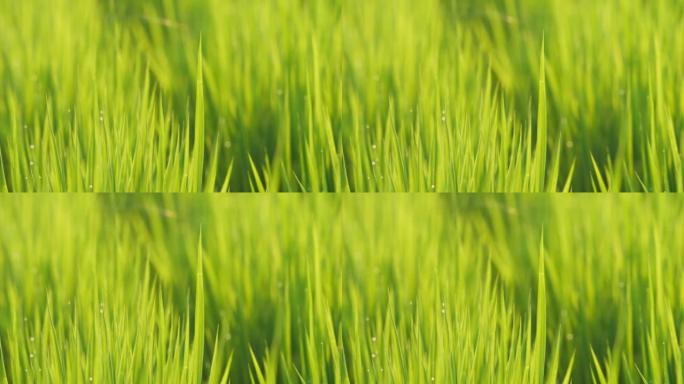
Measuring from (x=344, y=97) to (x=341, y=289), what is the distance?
0.68 feet

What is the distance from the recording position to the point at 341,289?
1.17 metres

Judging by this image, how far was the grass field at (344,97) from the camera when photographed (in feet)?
3.88

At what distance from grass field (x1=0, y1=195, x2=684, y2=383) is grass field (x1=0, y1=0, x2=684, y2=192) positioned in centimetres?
3

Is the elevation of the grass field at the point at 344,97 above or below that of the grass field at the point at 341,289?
above

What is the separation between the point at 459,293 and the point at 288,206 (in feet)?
0.67

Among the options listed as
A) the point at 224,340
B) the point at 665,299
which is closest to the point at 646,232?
the point at 665,299

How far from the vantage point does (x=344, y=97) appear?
1.19m

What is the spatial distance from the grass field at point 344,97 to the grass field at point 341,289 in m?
0.03

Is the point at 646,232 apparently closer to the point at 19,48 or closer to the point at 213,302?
the point at 213,302

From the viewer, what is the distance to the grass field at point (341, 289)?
3.83ft

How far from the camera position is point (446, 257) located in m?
1.18

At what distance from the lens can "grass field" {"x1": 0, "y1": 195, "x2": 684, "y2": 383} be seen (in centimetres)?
117

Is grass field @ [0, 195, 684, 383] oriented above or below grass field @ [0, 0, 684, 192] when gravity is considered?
below

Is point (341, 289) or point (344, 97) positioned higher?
point (344, 97)
